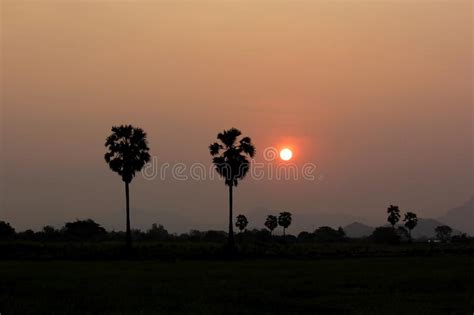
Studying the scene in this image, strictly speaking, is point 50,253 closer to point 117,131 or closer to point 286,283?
point 117,131

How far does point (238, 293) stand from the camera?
3394cm

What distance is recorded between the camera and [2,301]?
29.3 m

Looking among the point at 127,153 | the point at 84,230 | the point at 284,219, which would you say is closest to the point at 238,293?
the point at 127,153

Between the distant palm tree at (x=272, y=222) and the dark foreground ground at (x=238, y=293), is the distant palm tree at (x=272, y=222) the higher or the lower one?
the higher one

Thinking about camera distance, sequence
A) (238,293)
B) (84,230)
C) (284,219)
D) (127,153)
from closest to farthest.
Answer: (238,293) < (127,153) < (84,230) < (284,219)

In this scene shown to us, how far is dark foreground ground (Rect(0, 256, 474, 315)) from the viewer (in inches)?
1099

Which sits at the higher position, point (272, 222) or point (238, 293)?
point (272, 222)

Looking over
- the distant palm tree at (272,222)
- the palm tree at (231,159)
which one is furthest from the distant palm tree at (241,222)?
the palm tree at (231,159)

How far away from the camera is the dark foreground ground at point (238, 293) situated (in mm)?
27922

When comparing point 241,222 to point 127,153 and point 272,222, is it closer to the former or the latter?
point 272,222

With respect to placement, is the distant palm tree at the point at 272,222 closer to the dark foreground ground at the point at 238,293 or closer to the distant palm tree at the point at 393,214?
the distant palm tree at the point at 393,214

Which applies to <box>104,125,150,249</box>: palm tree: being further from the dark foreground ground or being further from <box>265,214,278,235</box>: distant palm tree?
<box>265,214,278,235</box>: distant palm tree

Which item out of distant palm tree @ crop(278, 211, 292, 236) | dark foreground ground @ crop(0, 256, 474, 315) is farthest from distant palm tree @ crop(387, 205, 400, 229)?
dark foreground ground @ crop(0, 256, 474, 315)

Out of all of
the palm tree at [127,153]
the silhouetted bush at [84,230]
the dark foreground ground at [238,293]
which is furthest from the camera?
the silhouetted bush at [84,230]
